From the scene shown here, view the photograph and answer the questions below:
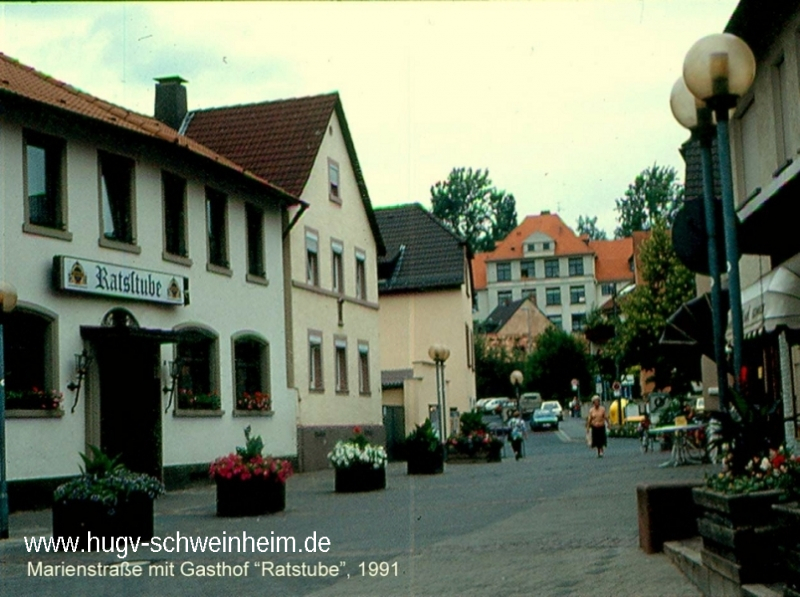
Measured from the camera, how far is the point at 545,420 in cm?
7275

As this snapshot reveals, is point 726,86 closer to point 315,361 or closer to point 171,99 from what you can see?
point 315,361

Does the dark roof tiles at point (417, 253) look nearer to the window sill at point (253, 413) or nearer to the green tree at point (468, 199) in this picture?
the window sill at point (253, 413)

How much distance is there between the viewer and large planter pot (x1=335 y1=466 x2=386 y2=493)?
21.9 meters

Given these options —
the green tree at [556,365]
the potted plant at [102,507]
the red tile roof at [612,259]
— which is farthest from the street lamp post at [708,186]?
the red tile roof at [612,259]

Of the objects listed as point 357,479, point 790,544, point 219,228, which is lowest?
point 357,479

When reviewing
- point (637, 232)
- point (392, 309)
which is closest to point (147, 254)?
point (392, 309)

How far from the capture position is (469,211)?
2461cm

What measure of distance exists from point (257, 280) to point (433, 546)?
18.6 m

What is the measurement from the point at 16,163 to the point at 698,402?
3085 centimetres

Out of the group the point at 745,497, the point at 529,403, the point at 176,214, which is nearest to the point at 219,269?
the point at 176,214

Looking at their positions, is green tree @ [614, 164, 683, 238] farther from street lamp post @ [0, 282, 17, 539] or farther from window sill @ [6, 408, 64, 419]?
street lamp post @ [0, 282, 17, 539]

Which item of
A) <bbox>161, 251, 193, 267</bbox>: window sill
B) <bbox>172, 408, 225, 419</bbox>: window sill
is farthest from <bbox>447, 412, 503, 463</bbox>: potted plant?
<bbox>161, 251, 193, 267</bbox>: window sill

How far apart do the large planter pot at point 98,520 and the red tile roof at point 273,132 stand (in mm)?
21016

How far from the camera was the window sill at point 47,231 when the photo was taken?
2088 cm
